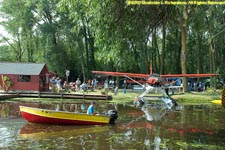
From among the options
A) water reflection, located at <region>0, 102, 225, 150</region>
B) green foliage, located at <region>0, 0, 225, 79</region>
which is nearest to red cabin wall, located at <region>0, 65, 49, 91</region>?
green foliage, located at <region>0, 0, 225, 79</region>

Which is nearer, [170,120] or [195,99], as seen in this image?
[170,120]

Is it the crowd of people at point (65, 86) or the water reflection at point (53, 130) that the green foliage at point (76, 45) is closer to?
the crowd of people at point (65, 86)

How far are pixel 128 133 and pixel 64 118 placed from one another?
4.07m

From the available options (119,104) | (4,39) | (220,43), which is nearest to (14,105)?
(119,104)

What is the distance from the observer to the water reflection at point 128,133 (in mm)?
15352

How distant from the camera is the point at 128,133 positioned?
18.3 metres

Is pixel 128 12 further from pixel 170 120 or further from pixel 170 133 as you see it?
pixel 170 120

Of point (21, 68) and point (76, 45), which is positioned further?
point (76, 45)

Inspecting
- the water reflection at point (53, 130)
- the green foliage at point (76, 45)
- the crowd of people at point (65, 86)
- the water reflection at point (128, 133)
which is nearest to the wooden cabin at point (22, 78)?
the crowd of people at point (65, 86)

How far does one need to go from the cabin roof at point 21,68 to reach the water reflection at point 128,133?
1566 centimetres

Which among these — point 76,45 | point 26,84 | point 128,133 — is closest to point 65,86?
point 26,84

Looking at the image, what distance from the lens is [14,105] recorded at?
2962cm

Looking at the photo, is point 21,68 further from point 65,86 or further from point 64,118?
point 64,118

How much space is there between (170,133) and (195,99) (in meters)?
17.3
